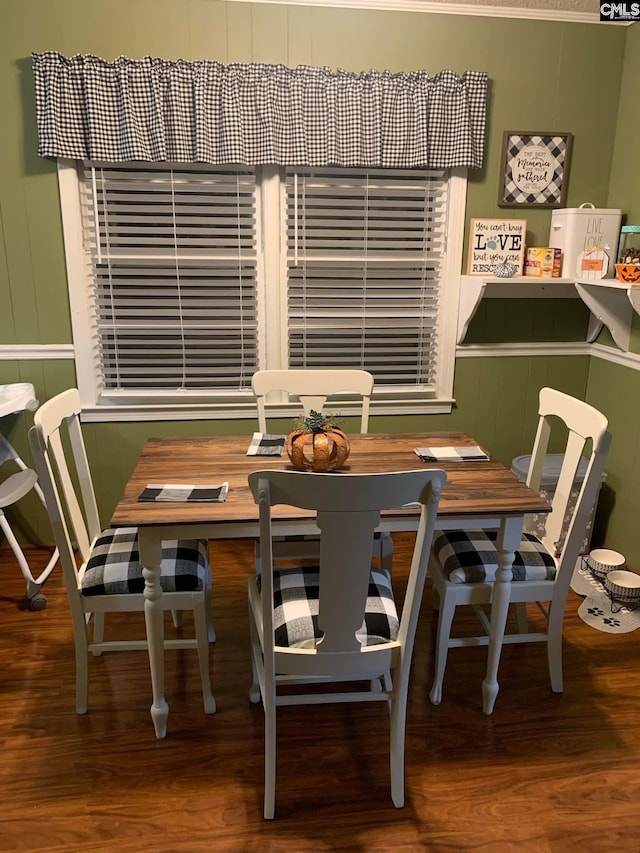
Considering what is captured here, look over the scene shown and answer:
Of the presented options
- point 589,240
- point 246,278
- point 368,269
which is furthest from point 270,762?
point 589,240

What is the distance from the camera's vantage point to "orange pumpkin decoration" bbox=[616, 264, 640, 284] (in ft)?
8.81

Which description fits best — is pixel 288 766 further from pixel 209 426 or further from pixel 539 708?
pixel 209 426

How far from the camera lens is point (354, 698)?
1.79m

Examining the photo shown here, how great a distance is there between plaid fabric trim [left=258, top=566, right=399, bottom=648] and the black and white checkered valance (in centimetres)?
186

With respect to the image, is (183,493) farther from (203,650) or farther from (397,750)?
(397,750)

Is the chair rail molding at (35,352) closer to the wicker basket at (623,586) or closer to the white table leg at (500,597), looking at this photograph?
the white table leg at (500,597)

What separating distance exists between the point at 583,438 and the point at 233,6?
226cm

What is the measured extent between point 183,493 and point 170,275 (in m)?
1.44

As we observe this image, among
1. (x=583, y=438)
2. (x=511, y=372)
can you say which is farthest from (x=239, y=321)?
(x=583, y=438)

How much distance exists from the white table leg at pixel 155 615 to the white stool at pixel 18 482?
971 millimetres

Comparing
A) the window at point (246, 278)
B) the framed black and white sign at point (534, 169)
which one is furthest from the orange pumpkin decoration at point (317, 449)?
the framed black and white sign at point (534, 169)

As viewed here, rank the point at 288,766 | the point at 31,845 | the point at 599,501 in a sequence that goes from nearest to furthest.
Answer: the point at 31,845 → the point at 288,766 → the point at 599,501

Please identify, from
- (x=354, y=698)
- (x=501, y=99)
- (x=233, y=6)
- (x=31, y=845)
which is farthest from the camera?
(x=501, y=99)

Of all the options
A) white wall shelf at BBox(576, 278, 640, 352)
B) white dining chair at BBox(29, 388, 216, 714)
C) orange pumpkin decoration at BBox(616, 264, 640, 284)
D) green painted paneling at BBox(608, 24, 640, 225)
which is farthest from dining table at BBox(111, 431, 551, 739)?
green painted paneling at BBox(608, 24, 640, 225)
